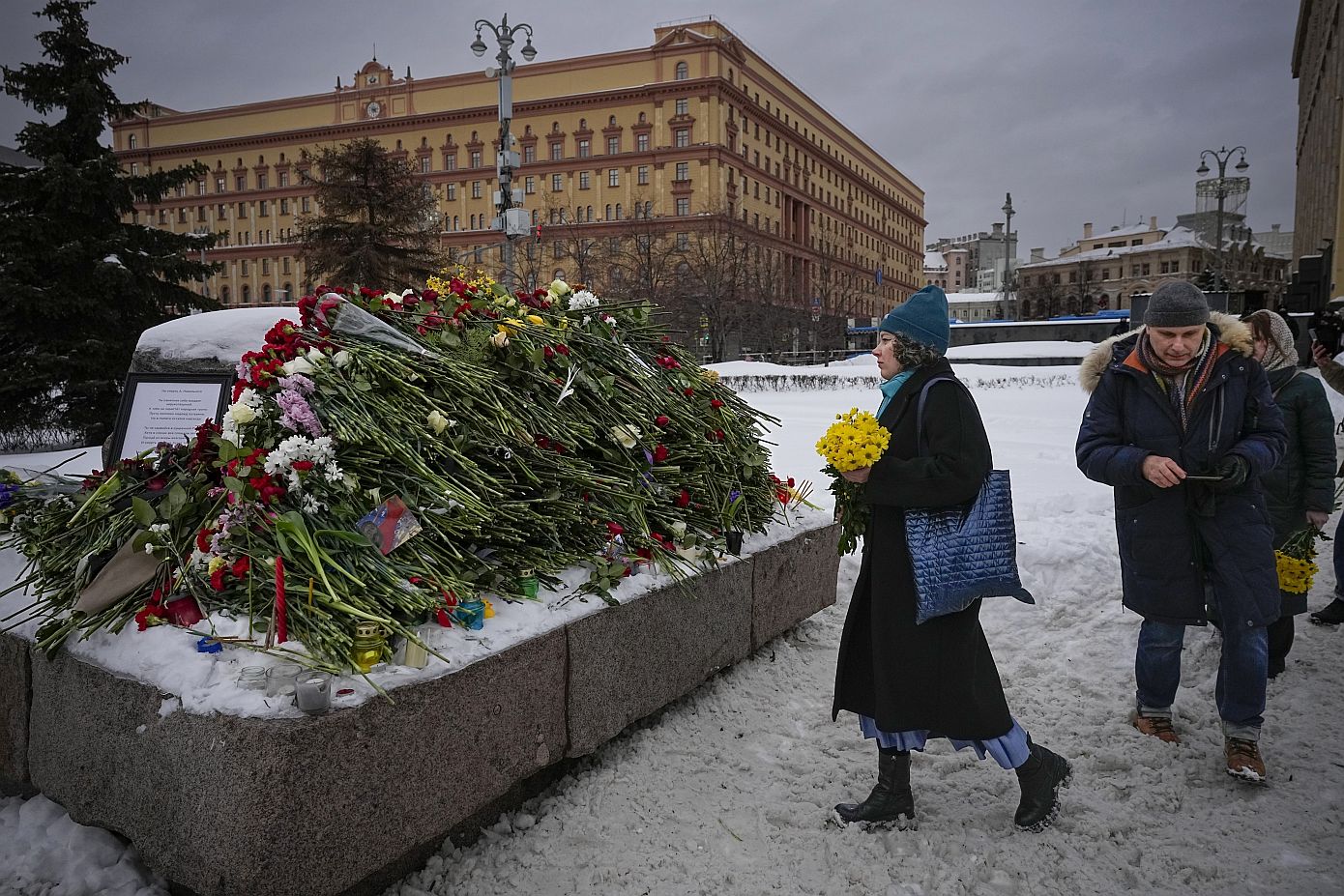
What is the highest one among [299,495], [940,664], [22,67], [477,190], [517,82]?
[517,82]

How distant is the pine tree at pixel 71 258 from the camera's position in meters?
13.3

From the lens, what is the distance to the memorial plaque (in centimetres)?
412

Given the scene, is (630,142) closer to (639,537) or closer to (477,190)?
(477,190)

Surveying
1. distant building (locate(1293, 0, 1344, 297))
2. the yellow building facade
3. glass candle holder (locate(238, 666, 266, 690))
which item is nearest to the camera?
glass candle holder (locate(238, 666, 266, 690))

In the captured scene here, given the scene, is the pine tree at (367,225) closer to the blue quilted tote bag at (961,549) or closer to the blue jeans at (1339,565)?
the blue jeans at (1339,565)

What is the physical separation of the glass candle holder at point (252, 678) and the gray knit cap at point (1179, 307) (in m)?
3.34

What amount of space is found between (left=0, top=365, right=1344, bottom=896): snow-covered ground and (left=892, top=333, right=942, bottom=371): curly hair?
1.65 meters

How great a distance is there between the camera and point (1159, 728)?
11.8 ft

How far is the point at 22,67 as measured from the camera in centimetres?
1441

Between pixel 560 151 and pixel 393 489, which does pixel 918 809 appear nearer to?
pixel 393 489

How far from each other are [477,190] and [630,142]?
13162 mm

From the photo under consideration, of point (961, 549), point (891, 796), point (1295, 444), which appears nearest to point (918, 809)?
point (891, 796)

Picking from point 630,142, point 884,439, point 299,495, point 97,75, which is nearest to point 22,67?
point 97,75

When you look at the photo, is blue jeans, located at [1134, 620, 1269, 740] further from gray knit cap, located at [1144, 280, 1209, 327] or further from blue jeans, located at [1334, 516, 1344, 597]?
blue jeans, located at [1334, 516, 1344, 597]
